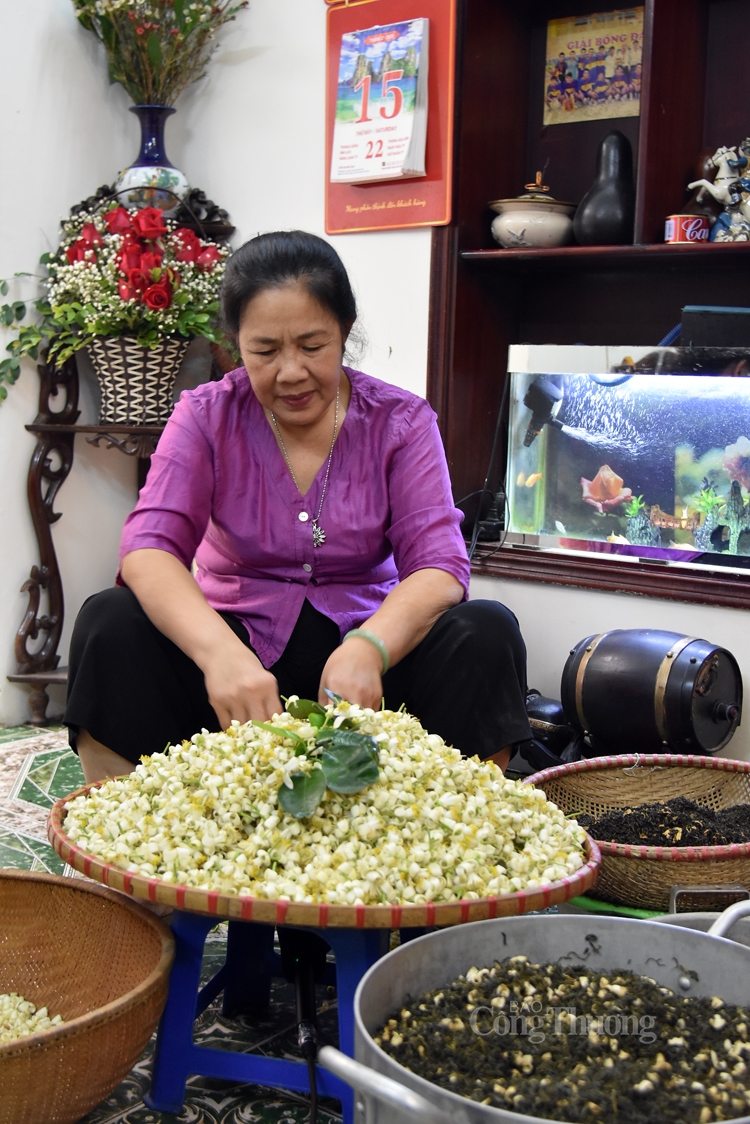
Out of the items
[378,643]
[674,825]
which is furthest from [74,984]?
[674,825]

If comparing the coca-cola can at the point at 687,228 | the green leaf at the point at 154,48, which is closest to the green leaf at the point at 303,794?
the coca-cola can at the point at 687,228

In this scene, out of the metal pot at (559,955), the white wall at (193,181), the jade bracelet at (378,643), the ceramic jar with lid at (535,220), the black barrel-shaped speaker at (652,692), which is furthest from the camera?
the white wall at (193,181)

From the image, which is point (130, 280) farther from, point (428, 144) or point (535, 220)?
point (535, 220)

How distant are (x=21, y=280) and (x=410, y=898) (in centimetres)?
231

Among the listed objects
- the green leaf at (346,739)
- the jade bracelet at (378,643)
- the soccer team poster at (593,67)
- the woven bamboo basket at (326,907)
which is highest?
the soccer team poster at (593,67)

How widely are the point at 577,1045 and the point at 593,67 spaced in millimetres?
2514

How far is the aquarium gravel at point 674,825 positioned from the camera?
5.40ft

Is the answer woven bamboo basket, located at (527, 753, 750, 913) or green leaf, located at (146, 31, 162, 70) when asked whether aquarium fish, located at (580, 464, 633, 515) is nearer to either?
woven bamboo basket, located at (527, 753, 750, 913)

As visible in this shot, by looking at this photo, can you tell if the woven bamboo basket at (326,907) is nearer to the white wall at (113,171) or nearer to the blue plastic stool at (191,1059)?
the blue plastic stool at (191,1059)

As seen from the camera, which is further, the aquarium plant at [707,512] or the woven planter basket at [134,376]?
the woven planter basket at [134,376]

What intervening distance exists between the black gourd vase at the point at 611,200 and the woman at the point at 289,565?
91cm

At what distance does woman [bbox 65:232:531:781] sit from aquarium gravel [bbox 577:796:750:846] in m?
0.27

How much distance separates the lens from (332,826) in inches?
44.3

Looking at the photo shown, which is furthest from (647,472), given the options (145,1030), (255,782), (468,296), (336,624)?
(145,1030)
